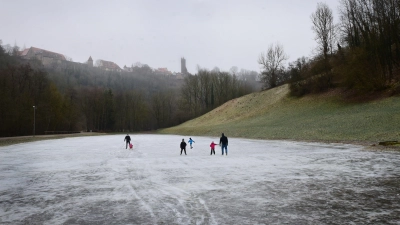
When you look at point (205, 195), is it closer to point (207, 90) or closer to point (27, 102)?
point (27, 102)

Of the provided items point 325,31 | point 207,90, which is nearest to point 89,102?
point 207,90

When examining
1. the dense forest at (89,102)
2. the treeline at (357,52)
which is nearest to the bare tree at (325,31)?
the treeline at (357,52)

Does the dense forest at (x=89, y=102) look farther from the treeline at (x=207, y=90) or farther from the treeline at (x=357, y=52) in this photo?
the treeline at (x=357, y=52)

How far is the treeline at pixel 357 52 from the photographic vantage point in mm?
46312

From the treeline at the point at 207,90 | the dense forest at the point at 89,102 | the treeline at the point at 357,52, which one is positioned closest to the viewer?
the treeline at the point at 357,52

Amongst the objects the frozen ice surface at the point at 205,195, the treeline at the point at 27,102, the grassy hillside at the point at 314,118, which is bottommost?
the frozen ice surface at the point at 205,195

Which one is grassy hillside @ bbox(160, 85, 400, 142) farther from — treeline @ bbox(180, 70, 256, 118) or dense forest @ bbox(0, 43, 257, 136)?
dense forest @ bbox(0, 43, 257, 136)

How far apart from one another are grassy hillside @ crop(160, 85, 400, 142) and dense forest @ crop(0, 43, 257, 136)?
29330 millimetres

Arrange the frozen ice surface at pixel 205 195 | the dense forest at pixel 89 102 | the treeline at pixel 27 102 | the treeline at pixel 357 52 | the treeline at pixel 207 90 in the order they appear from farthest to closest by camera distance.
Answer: the treeline at pixel 207 90 → the dense forest at pixel 89 102 → the treeline at pixel 27 102 → the treeline at pixel 357 52 → the frozen ice surface at pixel 205 195

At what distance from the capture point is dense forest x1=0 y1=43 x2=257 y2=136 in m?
65.7

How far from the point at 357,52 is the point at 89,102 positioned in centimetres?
8545

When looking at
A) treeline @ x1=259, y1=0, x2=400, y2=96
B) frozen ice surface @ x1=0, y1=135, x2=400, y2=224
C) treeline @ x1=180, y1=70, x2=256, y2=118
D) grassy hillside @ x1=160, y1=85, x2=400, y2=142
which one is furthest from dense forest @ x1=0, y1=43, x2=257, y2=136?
frozen ice surface @ x1=0, y1=135, x2=400, y2=224

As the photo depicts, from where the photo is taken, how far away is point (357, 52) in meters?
47.8

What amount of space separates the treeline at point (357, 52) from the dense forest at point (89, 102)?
39.3 metres
